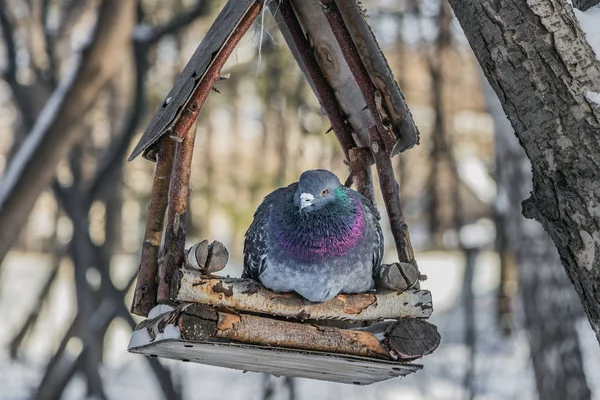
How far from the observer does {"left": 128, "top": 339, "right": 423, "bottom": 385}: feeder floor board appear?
238 cm

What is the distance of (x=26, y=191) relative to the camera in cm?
534

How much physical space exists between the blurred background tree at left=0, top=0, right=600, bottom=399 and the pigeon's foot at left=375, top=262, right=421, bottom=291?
0.83 meters

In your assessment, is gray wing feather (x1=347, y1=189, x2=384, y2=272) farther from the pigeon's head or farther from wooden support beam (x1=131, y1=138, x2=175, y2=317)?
wooden support beam (x1=131, y1=138, x2=175, y2=317)

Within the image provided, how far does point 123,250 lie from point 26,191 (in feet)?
50.2

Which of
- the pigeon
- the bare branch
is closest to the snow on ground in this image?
the bare branch

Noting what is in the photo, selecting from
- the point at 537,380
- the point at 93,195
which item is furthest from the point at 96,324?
the point at 537,380

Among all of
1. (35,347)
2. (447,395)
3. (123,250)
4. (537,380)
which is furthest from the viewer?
(123,250)

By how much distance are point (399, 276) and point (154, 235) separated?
2.73ft

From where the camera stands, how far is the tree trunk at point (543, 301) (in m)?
5.74

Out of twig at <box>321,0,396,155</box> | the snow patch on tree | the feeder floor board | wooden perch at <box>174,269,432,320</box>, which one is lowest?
the feeder floor board

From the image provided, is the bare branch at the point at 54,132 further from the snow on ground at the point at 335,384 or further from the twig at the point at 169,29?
the snow on ground at the point at 335,384

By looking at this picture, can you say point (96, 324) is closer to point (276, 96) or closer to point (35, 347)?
point (276, 96)

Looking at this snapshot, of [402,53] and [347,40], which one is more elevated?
[402,53]

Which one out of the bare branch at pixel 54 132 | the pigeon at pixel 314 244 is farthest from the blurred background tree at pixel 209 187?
the pigeon at pixel 314 244
